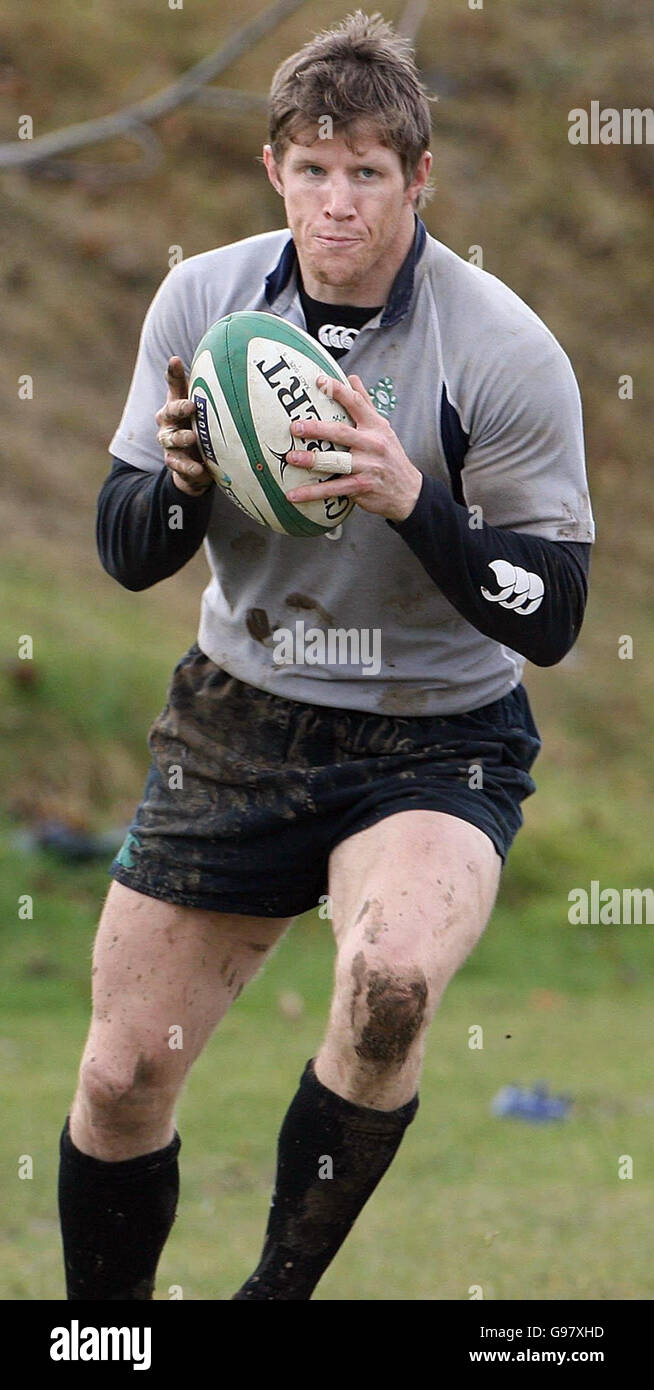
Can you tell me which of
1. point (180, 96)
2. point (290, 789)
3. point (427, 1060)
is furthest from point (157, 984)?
point (180, 96)

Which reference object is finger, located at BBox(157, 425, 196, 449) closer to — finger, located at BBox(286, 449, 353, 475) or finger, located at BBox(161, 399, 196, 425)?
finger, located at BBox(161, 399, 196, 425)

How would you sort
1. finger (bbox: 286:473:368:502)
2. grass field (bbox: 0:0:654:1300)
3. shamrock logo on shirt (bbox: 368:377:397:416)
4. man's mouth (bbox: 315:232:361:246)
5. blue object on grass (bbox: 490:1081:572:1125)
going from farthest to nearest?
blue object on grass (bbox: 490:1081:572:1125) < grass field (bbox: 0:0:654:1300) < shamrock logo on shirt (bbox: 368:377:397:416) < man's mouth (bbox: 315:232:361:246) < finger (bbox: 286:473:368:502)

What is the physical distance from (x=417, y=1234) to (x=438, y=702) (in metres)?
2.82

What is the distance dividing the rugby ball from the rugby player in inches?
2.1

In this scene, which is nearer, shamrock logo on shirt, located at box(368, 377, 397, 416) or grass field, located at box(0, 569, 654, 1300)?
shamrock logo on shirt, located at box(368, 377, 397, 416)

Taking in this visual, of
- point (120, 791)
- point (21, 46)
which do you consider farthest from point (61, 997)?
point (21, 46)

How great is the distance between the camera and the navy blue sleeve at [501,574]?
3.74m

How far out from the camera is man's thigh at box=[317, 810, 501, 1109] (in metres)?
3.55

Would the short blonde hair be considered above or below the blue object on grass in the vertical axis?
above

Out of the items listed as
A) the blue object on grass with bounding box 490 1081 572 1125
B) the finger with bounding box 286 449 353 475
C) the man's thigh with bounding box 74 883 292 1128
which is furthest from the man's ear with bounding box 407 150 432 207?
the blue object on grass with bounding box 490 1081 572 1125

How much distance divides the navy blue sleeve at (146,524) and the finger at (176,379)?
0.19m

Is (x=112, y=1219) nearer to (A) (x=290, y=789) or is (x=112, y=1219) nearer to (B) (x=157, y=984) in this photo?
(B) (x=157, y=984)

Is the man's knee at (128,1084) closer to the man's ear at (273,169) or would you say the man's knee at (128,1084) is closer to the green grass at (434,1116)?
the green grass at (434,1116)

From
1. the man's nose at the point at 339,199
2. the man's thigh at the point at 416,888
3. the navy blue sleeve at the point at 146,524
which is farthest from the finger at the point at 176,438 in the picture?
the man's thigh at the point at 416,888
